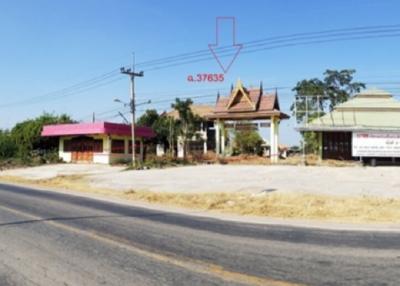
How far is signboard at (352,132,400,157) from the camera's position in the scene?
34.2 metres

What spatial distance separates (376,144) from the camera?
34.3 m

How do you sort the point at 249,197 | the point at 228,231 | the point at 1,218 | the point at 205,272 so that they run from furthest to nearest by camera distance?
the point at 249,197 < the point at 1,218 < the point at 228,231 < the point at 205,272

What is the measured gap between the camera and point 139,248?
868 centimetres

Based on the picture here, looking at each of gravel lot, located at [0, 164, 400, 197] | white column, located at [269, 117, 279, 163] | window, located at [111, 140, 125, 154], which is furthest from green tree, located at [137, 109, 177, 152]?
gravel lot, located at [0, 164, 400, 197]

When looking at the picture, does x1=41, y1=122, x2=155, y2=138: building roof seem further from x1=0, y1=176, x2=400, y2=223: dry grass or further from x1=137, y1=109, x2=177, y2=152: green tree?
x1=0, y1=176, x2=400, y2=223: dry grass

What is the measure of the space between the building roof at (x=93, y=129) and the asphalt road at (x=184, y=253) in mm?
39132

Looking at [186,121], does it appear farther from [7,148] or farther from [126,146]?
[7,148]

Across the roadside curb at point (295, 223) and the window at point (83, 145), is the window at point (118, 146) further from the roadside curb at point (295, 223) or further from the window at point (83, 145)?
the roadside curb at point (295, 223)

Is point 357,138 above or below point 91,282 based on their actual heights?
above

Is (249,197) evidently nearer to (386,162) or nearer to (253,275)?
(253,275)

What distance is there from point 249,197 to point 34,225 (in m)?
8.73

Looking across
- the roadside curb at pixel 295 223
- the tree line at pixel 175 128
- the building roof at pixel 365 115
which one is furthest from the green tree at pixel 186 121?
the roadside curb at pixel 295 223

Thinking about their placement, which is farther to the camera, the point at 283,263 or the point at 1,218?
the point at 1,218

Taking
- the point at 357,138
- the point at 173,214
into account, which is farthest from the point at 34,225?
the point at 357,138
